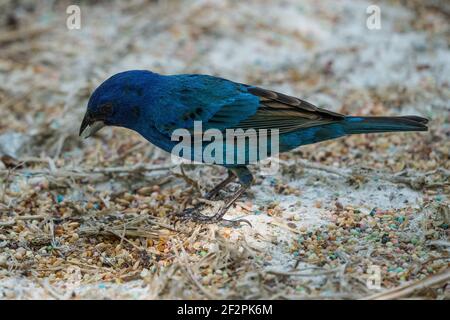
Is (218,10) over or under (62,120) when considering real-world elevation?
over

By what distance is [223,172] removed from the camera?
5441mm

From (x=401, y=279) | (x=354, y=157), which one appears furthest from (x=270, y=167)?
(x=401, y=279)

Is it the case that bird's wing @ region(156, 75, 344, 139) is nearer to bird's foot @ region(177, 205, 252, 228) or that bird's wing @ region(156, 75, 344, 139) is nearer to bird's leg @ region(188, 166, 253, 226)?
bird's leg @ region(188, 166, 253, 226)

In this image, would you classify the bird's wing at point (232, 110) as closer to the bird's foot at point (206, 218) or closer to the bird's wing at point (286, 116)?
the bird's wing at point (286, 116)

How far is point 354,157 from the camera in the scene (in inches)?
219

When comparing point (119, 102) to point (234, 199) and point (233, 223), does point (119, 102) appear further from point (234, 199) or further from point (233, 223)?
point (233, 223)

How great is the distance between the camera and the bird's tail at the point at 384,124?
14.9ft

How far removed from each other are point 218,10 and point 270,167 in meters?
3.22

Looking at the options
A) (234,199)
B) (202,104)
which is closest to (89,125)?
(202,104)

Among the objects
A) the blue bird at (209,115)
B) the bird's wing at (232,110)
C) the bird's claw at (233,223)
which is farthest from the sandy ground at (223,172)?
the bird's wing at (232,110)

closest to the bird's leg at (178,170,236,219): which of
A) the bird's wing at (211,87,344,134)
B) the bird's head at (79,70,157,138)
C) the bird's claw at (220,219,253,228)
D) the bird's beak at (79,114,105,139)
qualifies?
the bird's claw at (220,219,253,228)

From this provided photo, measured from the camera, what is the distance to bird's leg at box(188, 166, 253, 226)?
4500 millimetres

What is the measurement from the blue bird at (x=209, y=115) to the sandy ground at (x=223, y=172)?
16.5 inches
